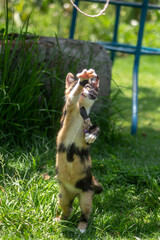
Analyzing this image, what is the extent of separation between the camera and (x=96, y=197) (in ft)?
9.36

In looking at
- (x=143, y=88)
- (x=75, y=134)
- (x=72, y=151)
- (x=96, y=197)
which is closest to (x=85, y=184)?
(x=72, y=151)

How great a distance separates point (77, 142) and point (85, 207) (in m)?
0.46

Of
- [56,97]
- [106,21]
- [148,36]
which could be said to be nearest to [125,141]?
[56,97]

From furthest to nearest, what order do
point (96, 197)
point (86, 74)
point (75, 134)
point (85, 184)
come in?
point (96, 197) → point (85, 184) → point (75, 134) → point (86, 74)

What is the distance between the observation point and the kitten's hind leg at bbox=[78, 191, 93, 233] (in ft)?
7.80

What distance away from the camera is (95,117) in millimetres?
3812

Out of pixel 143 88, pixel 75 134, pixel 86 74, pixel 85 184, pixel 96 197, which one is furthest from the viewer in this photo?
pixel 143 88

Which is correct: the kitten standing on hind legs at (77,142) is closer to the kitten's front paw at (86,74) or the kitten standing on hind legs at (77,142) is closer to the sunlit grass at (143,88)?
the kitten's front paw at (86,74)

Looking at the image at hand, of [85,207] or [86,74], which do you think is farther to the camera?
[85,207]

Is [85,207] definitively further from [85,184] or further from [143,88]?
[143,88]

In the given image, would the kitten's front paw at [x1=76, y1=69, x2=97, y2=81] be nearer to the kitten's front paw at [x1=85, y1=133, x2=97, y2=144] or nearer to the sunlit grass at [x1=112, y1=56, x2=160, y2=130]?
the kitten's front paw at [x1=85, y1=133, x2=97, y2=144]

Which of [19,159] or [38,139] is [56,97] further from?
[19,159]

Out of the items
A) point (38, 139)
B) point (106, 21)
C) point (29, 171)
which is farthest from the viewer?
point (106, 21)

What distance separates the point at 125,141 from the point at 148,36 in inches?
127
